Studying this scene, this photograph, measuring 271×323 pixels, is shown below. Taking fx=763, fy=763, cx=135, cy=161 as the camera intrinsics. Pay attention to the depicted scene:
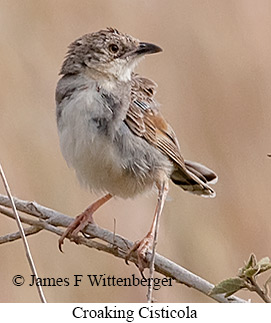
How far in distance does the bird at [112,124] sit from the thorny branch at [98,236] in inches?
8.8

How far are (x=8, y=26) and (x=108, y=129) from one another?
1825 millimetres

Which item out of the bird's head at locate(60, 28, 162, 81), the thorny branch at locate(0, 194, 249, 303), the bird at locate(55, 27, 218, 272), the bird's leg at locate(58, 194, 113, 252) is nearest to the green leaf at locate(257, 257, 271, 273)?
the thorny branch at locate(0, 194, 249, 303)

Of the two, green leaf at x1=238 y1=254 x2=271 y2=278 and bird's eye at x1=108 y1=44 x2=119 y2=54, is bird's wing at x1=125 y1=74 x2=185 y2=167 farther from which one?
green leaf at x1=238 y1=254 x2=271 y2=278

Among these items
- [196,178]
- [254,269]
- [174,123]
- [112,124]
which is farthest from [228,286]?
[174,123]

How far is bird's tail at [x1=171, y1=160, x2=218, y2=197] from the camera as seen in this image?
495 centimetres

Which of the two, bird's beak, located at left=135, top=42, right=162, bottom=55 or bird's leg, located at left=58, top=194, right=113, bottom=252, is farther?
bird's beak, located at left=135, top=42, right=162, bottom=55

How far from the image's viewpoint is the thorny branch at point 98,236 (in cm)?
336

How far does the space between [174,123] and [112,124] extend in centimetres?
141

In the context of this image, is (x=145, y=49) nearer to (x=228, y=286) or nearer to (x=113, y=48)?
(x=113, y=48)

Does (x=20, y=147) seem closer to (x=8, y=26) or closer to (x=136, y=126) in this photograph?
(x=8, y=26)

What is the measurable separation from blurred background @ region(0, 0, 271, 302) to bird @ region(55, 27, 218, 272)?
0.64 meters

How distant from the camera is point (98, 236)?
3.92 metres
